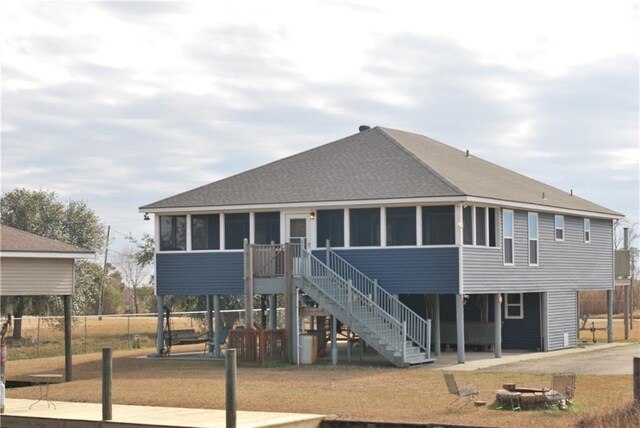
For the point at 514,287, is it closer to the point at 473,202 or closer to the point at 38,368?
the point at 473,202

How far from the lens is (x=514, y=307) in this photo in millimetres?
38250

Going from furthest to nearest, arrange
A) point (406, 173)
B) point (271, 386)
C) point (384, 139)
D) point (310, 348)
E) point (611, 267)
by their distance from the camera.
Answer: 1. point (611, 267)
2. point (384, 139)
3. point (406, 173)
4. point (310, 348)
5. point (271, 386)

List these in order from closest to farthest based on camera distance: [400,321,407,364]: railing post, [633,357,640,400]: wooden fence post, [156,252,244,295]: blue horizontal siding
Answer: [633,357,640,400]: wooden fence post → [400,321,407,364]: railing post → [156,252,244,295]: blue horizontal siding

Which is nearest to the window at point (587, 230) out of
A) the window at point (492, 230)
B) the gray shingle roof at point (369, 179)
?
the gray shingle roof at point (369, 179)

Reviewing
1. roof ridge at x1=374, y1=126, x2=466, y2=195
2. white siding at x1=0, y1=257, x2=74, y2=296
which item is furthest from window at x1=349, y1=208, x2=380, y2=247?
white siding at x1=0, y1=257, x2=74, y2=296

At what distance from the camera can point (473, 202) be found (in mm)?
31906

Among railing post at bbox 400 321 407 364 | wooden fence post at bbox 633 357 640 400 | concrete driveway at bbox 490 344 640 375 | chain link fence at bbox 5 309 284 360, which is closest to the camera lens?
wooden fence post at bbox 633 357 640 400

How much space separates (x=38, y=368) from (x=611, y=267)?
868 inches

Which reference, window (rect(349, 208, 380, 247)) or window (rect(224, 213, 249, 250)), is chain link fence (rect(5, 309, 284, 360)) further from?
window (rect(349, 208, 380, 247))

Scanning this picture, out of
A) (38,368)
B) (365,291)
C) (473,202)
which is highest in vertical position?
(473,202)

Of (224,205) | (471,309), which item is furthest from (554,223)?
(224,205)

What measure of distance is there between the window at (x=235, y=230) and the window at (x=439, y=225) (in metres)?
5.80

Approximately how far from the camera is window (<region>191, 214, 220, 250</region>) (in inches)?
1379

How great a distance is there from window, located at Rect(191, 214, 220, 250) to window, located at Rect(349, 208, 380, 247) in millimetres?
4496
